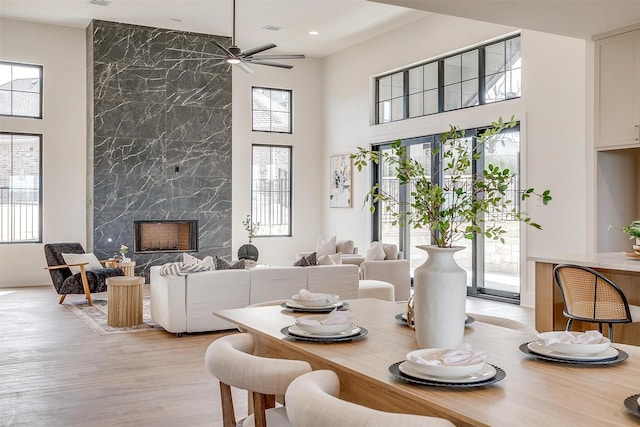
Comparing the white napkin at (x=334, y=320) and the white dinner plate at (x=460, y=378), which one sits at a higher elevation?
the white napkin at (x=334, y=320)

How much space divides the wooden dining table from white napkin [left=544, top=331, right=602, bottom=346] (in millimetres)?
81

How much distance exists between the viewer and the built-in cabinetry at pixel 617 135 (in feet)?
16.8

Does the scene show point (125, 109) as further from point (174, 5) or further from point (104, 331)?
point (104, 331)

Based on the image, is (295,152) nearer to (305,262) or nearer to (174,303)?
(305,262)

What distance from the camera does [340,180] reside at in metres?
11.7

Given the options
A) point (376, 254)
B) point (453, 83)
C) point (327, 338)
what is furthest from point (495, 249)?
point (327, 338)

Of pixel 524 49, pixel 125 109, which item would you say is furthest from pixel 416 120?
pixel 125 109

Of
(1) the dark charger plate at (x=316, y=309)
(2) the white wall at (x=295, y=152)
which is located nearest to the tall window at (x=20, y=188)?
(2) the white wall at (x=295, y=152)

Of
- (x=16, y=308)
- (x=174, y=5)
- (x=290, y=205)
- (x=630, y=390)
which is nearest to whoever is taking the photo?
(x=630, y=390)

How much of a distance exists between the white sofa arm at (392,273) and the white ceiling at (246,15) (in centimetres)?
370

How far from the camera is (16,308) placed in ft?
25.5

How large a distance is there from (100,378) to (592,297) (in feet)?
11.0

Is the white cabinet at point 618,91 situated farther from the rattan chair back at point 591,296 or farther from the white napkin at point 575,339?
the white napkin at point 575,339

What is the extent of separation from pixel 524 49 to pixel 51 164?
739cm
